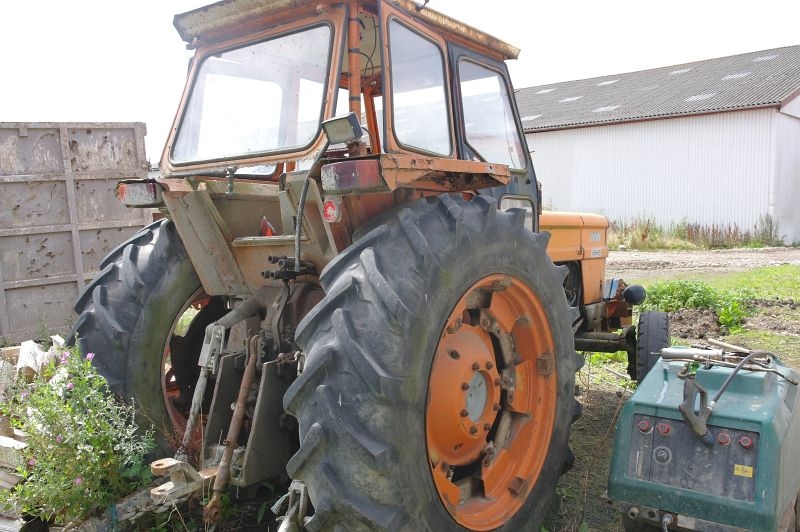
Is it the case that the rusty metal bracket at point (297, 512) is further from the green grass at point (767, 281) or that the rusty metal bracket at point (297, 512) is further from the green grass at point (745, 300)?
the green grass at point (767, 281)

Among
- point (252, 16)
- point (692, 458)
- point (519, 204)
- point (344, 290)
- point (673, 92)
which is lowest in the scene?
point (692, 458)

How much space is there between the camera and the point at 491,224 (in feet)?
9.59

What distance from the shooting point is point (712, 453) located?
2.94 metres

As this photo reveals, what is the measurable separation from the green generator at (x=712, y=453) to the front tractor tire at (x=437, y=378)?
0.38 m

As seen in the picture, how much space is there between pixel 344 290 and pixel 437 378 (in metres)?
0.69

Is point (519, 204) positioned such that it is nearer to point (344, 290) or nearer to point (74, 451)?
point (344, 290)

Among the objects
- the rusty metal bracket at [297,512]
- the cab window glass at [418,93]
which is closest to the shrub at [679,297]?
the cab window glass at [418,93]

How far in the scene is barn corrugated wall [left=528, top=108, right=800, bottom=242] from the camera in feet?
67.7

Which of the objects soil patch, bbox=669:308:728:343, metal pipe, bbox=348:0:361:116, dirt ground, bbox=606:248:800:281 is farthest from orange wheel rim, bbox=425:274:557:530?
dirt ground, bbox=606:248:800:281

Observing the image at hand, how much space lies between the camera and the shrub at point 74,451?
290 cm

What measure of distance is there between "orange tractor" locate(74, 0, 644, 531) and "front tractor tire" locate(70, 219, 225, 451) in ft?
0.04

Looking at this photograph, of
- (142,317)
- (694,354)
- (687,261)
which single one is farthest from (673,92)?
(142,317)

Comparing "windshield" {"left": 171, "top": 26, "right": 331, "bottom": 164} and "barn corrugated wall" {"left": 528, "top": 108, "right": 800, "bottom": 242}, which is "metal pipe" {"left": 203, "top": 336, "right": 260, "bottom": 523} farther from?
"barn corrugated wall" {"left": 528, "top": 108, "right": 800, "bottom": 242}

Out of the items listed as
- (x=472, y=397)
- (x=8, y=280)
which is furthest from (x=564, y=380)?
(x=8, y=280)
